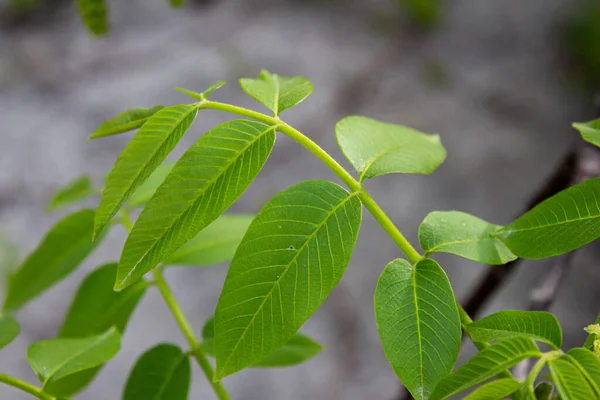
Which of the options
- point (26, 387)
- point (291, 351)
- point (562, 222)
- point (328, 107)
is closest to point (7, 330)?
point (26, 387)

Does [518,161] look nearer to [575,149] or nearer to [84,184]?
[575,149]

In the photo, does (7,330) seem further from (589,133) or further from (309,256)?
(589,133)

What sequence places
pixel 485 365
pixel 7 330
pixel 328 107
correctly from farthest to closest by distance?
1. pixel 328 107
2. pixel 7 330
3. pixel 485 365

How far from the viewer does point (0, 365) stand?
7.06 feet

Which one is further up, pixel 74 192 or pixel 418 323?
pixel 74 192

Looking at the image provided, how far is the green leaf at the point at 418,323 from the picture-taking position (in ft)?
1.11

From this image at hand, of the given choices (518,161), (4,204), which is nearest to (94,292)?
(4,204)

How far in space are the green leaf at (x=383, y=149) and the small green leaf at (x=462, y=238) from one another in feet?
0.14

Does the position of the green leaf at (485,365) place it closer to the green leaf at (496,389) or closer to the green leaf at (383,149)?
the green leaf at (496,389)

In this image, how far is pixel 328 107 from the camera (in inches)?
114

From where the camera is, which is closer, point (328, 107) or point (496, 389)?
point (496, 389)

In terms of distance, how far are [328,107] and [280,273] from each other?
8.52ft

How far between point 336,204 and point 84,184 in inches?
15.7

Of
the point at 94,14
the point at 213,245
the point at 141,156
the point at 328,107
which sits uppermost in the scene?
the point at 94,14
